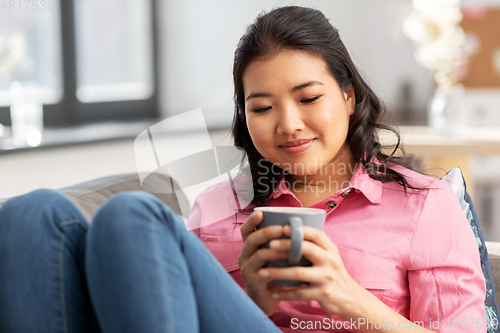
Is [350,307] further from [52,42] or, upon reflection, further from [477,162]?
[477,162]

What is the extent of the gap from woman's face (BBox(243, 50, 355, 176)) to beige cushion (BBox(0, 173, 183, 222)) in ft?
0.69

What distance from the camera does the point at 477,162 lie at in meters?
3.11

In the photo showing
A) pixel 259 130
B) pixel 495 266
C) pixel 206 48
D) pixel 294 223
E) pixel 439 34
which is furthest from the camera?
pixel 439 34

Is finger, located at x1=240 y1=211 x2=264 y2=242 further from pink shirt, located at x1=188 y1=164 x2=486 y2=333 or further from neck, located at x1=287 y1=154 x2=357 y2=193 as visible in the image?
neck, located at x1=287 y1=154 x2=357 y2=193

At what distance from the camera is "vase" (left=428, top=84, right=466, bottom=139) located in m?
2.29

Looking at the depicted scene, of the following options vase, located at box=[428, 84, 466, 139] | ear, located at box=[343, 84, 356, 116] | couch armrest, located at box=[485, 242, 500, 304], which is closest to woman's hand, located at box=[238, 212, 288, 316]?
ear, located at box=[343, 84, 356, 116]

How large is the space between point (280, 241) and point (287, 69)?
14.1 inches

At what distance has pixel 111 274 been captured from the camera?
2.16 ft

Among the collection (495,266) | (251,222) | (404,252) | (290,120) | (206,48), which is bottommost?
(495,266)

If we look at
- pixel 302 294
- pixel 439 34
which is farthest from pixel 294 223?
pixel 439 34

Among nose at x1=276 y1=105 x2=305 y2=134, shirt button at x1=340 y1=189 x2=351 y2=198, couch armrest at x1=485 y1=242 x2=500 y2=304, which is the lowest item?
couch armrest at x1=485 y1=242 x2=500 y2=304

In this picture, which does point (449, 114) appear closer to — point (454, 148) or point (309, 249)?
point (454, 148)

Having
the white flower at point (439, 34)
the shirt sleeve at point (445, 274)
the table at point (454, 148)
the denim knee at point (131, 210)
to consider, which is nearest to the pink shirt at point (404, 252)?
the shirt sleeve at point (445, 274)

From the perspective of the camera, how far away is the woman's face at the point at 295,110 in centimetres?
90
